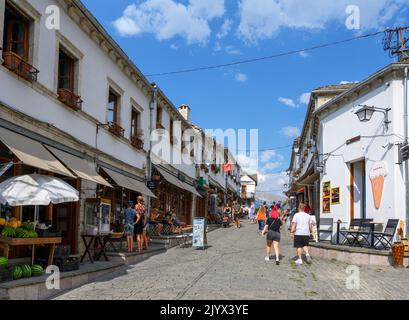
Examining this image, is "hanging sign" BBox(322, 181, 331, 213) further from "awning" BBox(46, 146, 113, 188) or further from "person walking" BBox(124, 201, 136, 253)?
"awning" BBox(46, 146, 113, 188)

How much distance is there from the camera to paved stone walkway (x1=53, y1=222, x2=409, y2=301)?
8320 mm

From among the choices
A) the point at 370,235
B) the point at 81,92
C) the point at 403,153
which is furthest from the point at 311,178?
the point at 81,92

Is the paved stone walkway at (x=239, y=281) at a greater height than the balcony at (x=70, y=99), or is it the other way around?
the balcony at (x=70, y=99)

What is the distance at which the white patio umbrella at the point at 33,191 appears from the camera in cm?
804

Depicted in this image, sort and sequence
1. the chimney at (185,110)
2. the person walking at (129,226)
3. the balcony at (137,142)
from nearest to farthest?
the person walking at (129,226), the balcony at (137,142), the chimney at (185,110)

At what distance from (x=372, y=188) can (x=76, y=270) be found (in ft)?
29.6

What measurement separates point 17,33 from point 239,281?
23.3 ft

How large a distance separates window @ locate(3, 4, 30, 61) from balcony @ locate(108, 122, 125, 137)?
4787 mm

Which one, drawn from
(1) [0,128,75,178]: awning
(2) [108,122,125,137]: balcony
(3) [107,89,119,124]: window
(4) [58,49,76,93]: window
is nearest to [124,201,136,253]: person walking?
(2) [108,122,125,137]: balcony

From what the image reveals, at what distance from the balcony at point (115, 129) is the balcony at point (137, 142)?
4.40 ft

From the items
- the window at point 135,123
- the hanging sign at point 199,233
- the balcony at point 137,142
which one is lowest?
the hanging sign at point 199,233

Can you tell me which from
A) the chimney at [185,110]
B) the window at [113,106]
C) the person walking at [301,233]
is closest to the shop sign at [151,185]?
the window at [113,106]

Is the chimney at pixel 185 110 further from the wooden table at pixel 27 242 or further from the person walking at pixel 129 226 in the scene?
the wooden table at pixel 27 242
